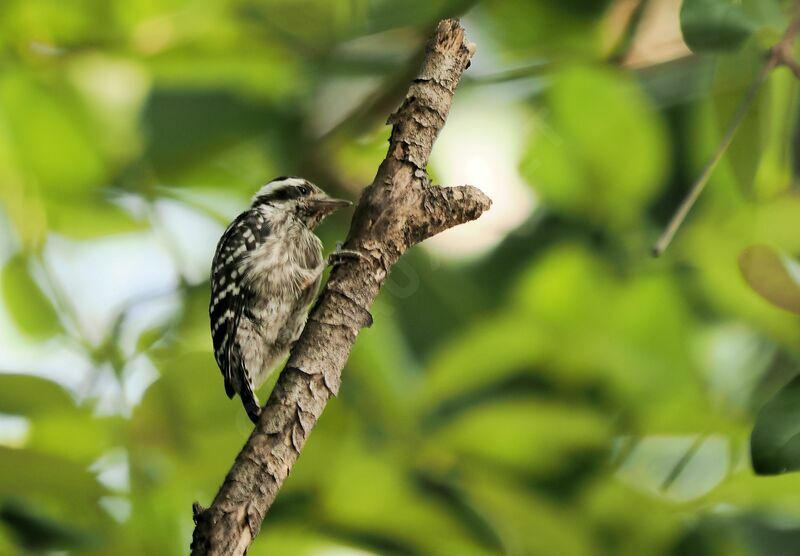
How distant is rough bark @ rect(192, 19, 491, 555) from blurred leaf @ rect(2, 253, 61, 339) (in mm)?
1109

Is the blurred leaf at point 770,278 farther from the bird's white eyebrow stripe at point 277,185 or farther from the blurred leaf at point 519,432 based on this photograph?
the bird's white eyebrow stripe at point 277,185

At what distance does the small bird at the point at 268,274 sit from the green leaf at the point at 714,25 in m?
1.14

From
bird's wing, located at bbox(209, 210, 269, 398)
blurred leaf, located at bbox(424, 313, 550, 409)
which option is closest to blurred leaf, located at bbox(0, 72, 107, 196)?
bird's wing, located at bbox(209, 210, 269, 398)

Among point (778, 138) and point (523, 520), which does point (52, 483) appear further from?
point (778, 138)

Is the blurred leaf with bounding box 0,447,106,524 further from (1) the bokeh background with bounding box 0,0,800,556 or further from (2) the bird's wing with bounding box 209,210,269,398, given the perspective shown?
(2) the bird's wing with bounding box 209,210,269,398

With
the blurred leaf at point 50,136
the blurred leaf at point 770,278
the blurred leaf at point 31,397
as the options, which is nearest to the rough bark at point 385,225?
the blurred leaf at point 770,278

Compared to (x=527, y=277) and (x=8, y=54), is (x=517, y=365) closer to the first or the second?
(x=527, y=277)

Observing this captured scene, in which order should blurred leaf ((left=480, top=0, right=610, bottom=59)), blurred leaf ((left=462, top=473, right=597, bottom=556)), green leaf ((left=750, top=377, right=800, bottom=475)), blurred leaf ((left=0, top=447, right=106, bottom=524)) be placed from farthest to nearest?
blurred leaf ((left=480, top=0, right=610, bottom=59)), blurred leaf ((left=462, top=473, right=597, bottom=556)), blurred leaf ((left=0, top=447, right=106, bottom=524)), green leaf ((left=750, top=377, right=800, bottom=475))

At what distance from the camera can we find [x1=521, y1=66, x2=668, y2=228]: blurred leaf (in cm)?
228

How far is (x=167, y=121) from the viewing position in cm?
274

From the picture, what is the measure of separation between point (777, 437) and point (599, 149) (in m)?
1.11

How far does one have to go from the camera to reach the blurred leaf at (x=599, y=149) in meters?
2.28

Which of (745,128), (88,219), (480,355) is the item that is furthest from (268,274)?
(745,128)

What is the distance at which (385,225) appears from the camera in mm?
1594
